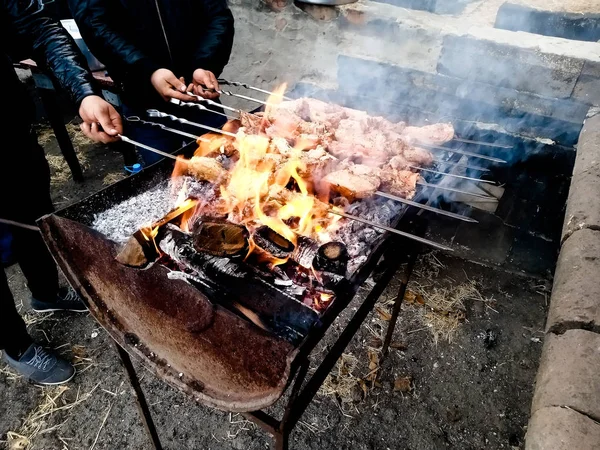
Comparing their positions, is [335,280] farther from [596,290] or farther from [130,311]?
[596,290]

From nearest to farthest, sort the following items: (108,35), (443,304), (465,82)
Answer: (108,35), (465,82), (443,304)

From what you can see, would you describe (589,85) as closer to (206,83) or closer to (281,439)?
(206,83)

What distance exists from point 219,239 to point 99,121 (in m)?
1.14

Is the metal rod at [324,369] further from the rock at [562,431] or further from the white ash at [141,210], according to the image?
the white ash at [141,210]

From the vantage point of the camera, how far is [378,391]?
3275 mm

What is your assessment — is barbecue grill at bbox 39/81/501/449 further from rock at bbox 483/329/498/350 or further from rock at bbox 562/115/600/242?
rock at bbox 483/329/498/350

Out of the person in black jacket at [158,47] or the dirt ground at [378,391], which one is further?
the person in black jacket at [158,47]

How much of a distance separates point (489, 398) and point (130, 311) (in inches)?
106

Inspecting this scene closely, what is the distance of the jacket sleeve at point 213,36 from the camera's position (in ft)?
12.3

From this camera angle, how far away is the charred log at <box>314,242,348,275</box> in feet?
6.21

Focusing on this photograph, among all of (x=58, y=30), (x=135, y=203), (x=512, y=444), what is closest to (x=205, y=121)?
(x=58, y=30)

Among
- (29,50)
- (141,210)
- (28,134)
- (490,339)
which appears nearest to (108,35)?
(29,50)

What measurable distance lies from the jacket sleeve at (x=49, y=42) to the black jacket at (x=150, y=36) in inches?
19.2

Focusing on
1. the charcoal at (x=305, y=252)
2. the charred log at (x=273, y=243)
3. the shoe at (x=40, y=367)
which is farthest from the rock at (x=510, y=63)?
the shoe at (x=40, y=367)
